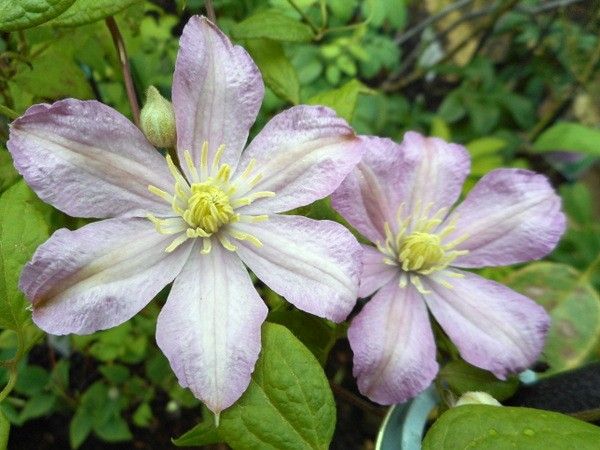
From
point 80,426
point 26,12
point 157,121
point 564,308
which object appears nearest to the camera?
point 26,12

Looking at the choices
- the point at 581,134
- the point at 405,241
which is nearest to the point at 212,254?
the point at 405,241

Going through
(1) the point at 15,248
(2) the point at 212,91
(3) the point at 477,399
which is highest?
(2) the point at 212,91

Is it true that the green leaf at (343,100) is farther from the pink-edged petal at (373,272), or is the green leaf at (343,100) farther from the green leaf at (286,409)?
the green leaf at (286,409)

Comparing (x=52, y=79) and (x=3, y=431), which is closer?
(x=3, y=431)

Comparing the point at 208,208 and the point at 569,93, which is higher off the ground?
the point at 208,208

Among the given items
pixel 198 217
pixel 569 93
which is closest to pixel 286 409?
pixel 198 217

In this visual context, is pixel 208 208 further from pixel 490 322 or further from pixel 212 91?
pixel 490 322

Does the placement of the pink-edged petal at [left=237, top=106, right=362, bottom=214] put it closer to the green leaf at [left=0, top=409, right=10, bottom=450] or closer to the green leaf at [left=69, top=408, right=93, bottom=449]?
the green leaf at [left=0, top=409, right=10, bottom=450]

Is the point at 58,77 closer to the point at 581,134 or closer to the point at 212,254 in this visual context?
the point at 212,254
